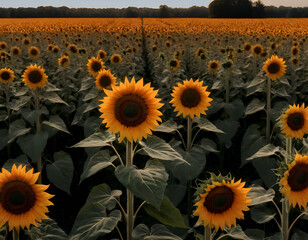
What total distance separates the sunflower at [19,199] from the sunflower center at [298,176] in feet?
4.01

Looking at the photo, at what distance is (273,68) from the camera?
404cm

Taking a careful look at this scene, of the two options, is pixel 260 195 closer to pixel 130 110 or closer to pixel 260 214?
pixel 260 214

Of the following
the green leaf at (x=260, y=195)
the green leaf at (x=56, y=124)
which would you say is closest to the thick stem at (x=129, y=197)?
the green leaf at (x=260, y=195)

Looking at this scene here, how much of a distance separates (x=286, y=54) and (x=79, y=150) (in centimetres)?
552

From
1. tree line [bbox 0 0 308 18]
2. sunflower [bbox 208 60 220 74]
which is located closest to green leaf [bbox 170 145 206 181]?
sunflower [bbox 208 60 220 74]

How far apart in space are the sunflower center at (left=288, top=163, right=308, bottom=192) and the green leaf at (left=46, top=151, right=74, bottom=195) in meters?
2.10

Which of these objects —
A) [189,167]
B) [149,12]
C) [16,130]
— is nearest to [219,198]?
[189,167]

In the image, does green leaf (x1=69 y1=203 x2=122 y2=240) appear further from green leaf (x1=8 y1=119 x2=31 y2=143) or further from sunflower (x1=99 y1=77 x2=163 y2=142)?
green leaf (x1=8 y1=119 x2=31 y2=143)

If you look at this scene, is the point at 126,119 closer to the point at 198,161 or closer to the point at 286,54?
the point at 198,161

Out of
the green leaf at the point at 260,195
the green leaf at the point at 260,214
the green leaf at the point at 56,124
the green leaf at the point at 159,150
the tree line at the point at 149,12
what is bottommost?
the tree line at the point at 149,12

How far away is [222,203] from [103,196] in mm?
719

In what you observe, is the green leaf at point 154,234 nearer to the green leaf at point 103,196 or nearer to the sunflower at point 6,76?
the green leaf at point 103,196

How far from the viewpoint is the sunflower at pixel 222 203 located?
6.00ft

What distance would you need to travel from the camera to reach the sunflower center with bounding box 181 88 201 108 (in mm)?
2996
